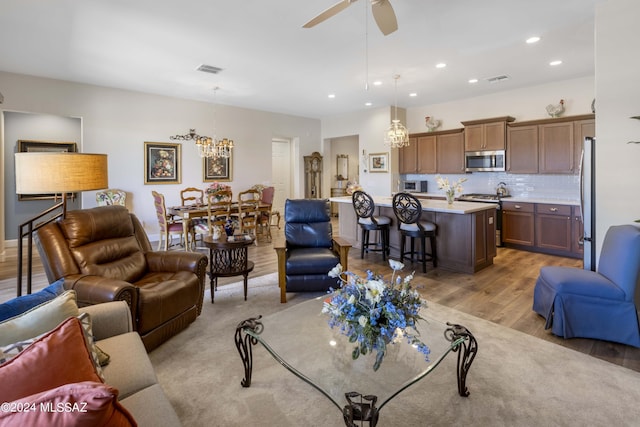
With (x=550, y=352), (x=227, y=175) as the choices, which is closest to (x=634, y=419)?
(x=550, y=352)

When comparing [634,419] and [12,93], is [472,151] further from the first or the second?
[12,93]

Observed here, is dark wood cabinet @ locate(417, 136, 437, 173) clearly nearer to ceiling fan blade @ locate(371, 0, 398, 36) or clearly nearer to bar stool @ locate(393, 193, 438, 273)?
bar stool @ locate(393, 193, 438, 273)

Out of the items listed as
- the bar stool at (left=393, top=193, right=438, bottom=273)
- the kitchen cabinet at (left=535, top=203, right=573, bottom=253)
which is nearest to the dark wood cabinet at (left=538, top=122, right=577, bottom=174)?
the kitchen cabinet at (left=535, top=203, right=573, bottom=253)

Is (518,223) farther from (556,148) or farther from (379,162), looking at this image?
(379,162)

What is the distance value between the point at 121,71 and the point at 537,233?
7.27 meters

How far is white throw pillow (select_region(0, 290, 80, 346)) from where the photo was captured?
1.26m

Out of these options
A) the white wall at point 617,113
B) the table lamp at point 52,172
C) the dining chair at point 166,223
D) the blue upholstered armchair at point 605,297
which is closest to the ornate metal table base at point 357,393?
the blue upholstered armchair at point 605,297

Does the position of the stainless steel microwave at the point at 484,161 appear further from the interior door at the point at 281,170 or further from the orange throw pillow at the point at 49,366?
the orange throw pillow at the point at 49,366

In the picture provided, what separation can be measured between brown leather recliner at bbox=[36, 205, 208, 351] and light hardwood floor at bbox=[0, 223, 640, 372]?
85cm

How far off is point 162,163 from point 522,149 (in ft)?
22.9

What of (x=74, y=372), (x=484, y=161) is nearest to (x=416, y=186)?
(x=484, y=161)

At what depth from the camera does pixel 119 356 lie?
1.62 m

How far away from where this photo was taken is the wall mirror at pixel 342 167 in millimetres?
11023

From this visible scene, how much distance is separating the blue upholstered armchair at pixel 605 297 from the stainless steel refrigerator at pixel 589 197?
0.34m
